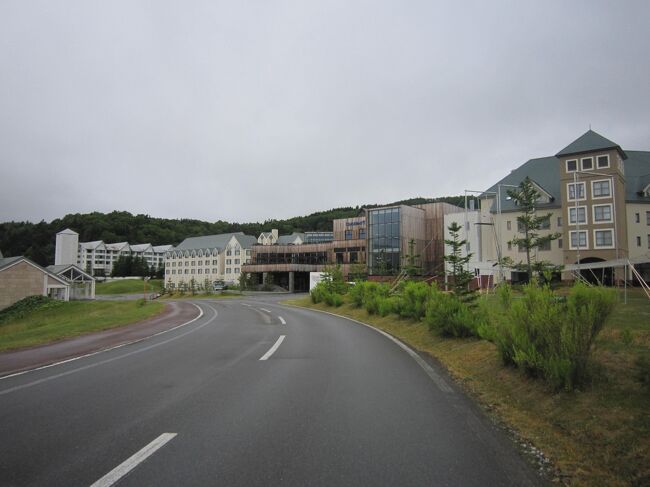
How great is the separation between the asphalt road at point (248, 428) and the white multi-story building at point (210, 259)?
90.3 meters

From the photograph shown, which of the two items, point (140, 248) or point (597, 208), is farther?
point (140, 248)

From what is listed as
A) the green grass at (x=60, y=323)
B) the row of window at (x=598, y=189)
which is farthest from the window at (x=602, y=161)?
the green grass at (x=60, y=323)

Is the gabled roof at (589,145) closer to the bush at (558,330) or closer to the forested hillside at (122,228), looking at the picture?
the bush at (558,330)

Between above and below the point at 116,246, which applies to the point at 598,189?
above

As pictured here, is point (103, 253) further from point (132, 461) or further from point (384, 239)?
point (132, 461)

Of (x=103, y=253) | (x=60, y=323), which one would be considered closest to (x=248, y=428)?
(x=60, y=323)

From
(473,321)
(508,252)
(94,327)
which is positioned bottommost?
→ (94,327)

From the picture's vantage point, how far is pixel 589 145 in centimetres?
3988

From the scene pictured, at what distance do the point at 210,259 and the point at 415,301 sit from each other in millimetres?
93656

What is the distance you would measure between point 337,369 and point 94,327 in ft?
46.9

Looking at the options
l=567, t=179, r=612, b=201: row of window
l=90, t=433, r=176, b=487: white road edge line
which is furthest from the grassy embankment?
l=567, t=179, r=612, b=201: row of window

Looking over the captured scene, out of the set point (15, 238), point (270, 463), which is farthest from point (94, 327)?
point (15, 238)

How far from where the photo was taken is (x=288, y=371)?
27.5ft

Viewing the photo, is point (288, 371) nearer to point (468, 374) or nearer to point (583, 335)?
point (468, 374)
